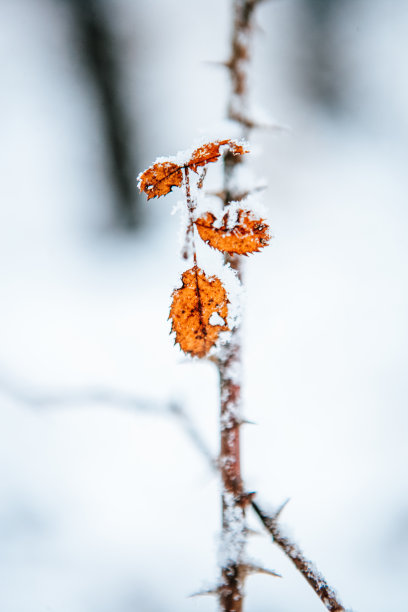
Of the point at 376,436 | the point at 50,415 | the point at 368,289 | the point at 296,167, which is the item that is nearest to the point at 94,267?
the point at 50,415

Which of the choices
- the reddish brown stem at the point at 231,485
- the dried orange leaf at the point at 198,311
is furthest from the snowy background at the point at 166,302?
the dried orange leaf at the point at 198,311

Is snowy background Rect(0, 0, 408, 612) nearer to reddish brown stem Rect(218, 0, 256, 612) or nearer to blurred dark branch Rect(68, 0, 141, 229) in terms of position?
blurred dark branch Rect(68, 0, 141, 229)

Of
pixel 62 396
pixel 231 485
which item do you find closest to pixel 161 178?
pixel 231 485

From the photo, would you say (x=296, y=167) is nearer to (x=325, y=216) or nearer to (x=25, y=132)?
(x=325, y=216)

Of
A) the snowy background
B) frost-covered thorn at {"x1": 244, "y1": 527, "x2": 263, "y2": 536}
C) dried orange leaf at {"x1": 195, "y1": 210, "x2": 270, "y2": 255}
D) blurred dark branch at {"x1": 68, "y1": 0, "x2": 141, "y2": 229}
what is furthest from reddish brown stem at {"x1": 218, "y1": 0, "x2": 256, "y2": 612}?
blurred dark branch at {"x1": 68, "y1": 0, "x2": 141, "y2": 229}

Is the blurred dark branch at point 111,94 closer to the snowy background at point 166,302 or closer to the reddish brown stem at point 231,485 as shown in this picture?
the snowy background at point 166,302

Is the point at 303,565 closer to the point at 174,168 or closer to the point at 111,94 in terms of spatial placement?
the point at 174,168

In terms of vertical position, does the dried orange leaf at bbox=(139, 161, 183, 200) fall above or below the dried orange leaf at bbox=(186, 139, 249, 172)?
below

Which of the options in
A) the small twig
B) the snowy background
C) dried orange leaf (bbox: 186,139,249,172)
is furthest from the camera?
the snowy background
